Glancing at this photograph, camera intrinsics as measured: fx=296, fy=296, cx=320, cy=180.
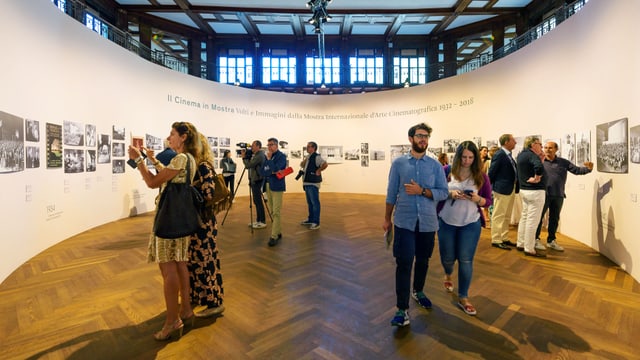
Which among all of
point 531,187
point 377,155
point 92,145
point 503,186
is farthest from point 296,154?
point 531,187

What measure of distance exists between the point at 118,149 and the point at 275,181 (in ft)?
14.6

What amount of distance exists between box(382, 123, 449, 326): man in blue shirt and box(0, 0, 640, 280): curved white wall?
123 inches

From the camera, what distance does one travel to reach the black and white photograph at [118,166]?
22.8 ft

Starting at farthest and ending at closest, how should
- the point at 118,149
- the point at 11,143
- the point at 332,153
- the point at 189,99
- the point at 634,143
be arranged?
the point at 332,153 < the point at 189,99 < the point at 118,149 < the point at 11,143 < the point at 634,143

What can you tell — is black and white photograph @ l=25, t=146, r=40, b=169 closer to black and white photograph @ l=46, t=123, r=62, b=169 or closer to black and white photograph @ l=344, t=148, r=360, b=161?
black and white photograph @ l=46, t=123, r=62, b=169

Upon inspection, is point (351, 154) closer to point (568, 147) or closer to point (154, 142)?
point (154, 142)

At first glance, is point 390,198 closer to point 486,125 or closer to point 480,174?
point 480,174

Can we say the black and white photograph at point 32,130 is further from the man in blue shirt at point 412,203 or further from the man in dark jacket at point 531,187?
the man in dark jacket at point 531,187

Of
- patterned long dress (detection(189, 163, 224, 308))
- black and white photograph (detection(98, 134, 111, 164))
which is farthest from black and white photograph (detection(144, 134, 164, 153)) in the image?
patterned long dress (detection(189, 163, 224, 308))

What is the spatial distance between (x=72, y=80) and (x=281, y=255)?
17.3ft

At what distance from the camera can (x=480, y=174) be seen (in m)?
2.76

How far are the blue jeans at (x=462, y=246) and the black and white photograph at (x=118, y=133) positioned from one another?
24.2 ft

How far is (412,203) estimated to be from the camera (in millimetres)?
2463

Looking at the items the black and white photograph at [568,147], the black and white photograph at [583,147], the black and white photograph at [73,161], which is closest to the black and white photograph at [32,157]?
the black and white photograph at [73,161]
